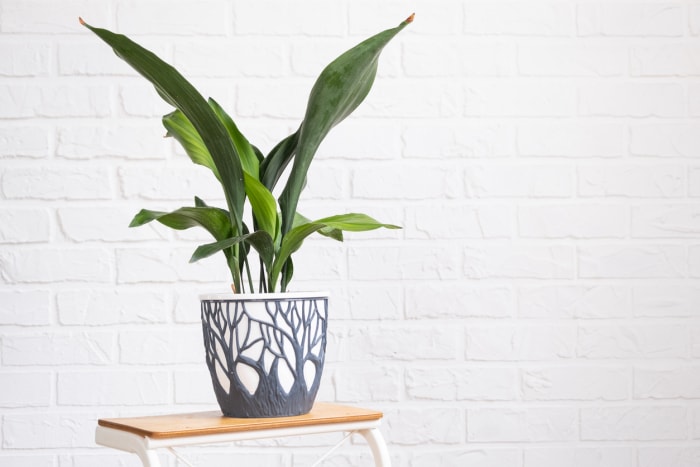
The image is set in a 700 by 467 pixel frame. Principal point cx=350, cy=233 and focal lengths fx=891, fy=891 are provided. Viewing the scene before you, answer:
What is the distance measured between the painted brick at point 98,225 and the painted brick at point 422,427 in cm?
73

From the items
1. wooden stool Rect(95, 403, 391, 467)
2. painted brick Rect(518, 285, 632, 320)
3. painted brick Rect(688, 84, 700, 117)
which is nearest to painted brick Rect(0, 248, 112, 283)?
wooden stool Rect(95, 403, 391, 467)

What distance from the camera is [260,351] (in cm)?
139

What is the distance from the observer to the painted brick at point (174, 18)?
7.02 ft

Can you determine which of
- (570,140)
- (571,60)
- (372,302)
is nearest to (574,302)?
(570,140)

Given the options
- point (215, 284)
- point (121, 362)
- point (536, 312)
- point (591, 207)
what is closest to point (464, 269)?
point (536, 312)

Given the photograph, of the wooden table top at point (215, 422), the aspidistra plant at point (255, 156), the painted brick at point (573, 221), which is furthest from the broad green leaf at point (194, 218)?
the painted brick at point (573, 221)

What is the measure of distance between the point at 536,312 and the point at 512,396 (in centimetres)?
21

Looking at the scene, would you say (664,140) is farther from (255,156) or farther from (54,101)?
(54,101)

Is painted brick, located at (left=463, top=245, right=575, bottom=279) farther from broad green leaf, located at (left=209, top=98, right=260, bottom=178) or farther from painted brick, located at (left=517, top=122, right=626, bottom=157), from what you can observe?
broad green leaf, located at (left=209, top=98, right=260, bottom=178)

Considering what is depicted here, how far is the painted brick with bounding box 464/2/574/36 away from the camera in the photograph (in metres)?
2.21

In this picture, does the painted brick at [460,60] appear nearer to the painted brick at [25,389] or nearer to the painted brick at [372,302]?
the painted brick at [372,302]

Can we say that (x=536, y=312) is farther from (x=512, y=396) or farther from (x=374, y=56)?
(x=374, y=56)

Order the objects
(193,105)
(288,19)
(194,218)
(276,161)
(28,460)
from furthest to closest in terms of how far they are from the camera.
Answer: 1. (288,19)
2. (28,460)
3. (276,161)
4. (194,218)
5. (193,105)

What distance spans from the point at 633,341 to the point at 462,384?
441mm
